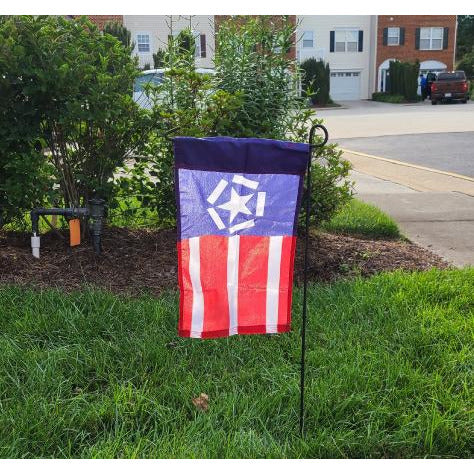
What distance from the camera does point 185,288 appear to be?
8.71ft

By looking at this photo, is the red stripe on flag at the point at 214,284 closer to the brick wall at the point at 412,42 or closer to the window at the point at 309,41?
the window at the point at 309,41

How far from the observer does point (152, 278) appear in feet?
14.7

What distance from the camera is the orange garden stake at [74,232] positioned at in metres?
4.79

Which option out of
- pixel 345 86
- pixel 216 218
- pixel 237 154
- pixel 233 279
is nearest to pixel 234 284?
pixel 233 279

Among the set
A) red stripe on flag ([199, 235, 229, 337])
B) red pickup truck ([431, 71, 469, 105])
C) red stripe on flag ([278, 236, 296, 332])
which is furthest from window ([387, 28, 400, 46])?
red stripe on flag ([199, 235, 229, 337])

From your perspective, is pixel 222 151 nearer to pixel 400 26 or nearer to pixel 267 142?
Answer: pixel 267 142

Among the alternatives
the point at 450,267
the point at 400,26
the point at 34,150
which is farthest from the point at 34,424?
the point at 400,26

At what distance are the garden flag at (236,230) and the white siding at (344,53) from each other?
42521 millimetres

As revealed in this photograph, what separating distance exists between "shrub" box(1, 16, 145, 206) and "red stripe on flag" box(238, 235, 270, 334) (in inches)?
89.3

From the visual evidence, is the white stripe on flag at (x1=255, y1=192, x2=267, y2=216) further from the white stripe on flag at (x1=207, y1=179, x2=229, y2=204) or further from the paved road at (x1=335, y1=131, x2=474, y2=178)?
the paved road at (x1=335, y1=131, x2=474, y2=178)

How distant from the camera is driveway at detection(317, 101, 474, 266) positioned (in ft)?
20.3

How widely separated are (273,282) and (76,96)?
2546 mm

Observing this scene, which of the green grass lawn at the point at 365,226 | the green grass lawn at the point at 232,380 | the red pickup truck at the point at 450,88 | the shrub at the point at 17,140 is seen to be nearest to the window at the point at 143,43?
the red pickup truck at the point at 450,88

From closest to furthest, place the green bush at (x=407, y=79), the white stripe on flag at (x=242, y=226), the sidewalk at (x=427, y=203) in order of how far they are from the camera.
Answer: the white stripe on flag at (x=242, y=226), the sidewalk at (x=427, y=203), the green bush at (x=407, y=79)
